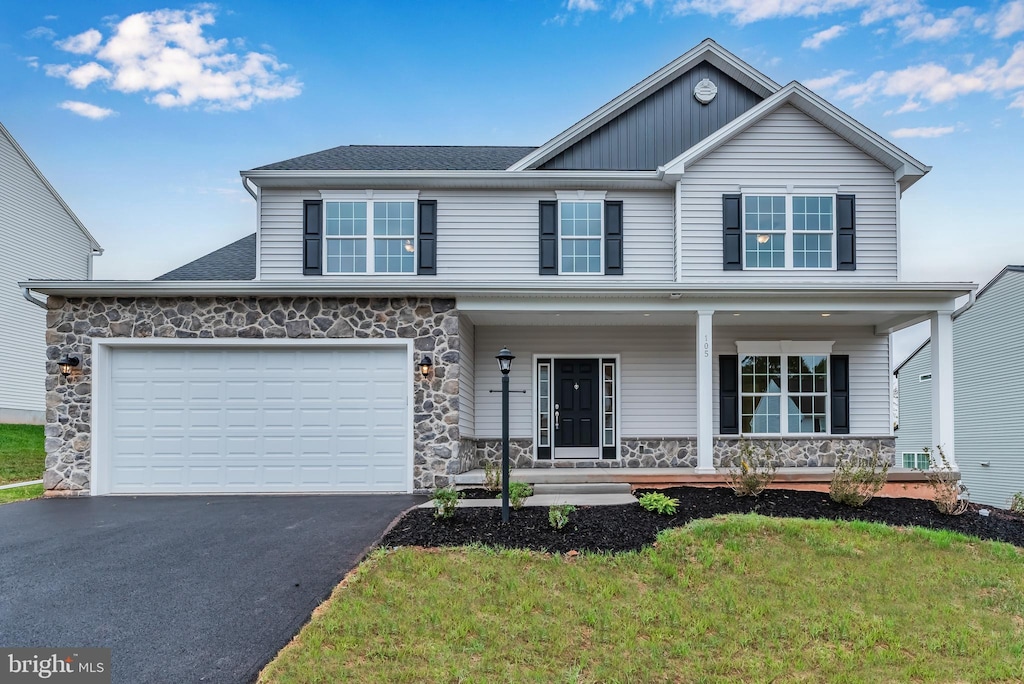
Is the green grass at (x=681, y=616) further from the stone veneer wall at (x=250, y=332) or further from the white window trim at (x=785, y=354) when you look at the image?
the white window trim at (x=785, y=354)

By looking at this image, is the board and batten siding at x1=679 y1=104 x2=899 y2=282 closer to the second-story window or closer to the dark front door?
the dark front door

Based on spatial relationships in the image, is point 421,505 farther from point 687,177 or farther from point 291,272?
point 687,177

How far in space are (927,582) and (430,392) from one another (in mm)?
6244

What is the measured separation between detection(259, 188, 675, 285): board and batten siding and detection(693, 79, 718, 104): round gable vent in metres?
2.11

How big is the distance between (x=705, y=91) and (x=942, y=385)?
6536mm

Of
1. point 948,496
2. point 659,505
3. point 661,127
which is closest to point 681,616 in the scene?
point 659,505

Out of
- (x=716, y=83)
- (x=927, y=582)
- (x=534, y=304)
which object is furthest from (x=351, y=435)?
(x=716, y=83)

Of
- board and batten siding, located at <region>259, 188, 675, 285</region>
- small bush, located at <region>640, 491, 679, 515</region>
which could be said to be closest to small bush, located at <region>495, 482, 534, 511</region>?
small bush, located at <region>640, 491, 679, 515</region>

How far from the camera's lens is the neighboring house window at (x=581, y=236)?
35.8 feet

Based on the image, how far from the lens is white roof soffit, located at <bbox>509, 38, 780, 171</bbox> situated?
1118cm

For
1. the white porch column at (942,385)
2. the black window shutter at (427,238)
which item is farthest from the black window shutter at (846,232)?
the black window shutter at (427,238)

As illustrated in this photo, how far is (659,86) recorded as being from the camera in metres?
11.5

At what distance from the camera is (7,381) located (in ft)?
55.1

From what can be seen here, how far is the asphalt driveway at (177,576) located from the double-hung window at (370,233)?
14.5ft
